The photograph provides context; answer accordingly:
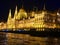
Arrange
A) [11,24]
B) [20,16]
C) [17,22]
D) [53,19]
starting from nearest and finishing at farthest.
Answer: [53,19], [17,22], [11,24], [20,16]

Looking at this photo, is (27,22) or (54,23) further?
(27,22)

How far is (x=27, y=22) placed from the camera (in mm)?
134000

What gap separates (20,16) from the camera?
7052 inches

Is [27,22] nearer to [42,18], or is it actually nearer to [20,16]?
[42,18]

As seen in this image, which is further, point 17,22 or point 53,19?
point 17,22

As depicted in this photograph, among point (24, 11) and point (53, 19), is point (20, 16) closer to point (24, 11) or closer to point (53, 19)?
point (24, 11)

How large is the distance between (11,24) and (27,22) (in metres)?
35.9

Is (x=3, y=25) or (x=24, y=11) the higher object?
(x=24, y=11)

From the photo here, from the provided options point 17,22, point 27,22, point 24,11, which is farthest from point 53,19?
point 24,11

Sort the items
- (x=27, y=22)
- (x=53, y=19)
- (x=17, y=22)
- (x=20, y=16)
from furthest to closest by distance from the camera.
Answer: (x=20, y=16), (x=17, y=22), (x=27, y=22), (x=53, y=19)

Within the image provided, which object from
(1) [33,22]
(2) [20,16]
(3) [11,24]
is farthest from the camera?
(2) [20,16]

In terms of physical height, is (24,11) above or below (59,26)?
above

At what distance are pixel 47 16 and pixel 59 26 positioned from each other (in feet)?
44.3

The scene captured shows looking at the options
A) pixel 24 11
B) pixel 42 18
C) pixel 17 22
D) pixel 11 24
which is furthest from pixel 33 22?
pixel 24 11
